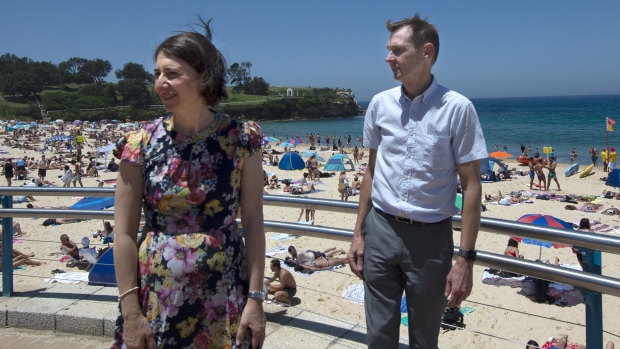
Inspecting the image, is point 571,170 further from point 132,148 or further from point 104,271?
point 132,148

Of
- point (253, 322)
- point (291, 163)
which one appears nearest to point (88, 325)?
point (253, 322)

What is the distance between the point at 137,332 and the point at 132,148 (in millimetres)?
591

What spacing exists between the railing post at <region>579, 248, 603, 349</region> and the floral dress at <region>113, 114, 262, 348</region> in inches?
53.9

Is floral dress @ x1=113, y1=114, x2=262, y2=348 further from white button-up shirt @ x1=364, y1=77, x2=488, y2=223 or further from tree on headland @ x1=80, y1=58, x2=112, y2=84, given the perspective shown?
tree on headland @ x1=80, y1=58, x2=112, y2=84

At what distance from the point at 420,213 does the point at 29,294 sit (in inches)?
115

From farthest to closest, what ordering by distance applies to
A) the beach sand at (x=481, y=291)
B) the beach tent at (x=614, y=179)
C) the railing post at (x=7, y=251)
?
1. the beach tent at (x=614, y=179)
2. the beach sand at (x=481, y=291)
3. the railing post at (x=7, y=251)

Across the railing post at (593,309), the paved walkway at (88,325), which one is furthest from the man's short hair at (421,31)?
the paved walkway at (88,325)

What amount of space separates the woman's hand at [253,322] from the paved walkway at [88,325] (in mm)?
1100

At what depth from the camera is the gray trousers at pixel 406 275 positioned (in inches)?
75.0

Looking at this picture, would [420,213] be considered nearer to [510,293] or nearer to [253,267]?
[253,267]

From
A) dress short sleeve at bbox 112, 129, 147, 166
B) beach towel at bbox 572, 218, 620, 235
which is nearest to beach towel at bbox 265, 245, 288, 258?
beach towel at bbox 572, 218, 620, 235

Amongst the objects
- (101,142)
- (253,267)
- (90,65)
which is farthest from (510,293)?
(90,65)

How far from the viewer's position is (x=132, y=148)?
1553 mm

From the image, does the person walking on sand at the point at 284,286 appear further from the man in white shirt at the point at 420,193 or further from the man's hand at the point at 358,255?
Answer: the man in white shirt at the point at 420,193
